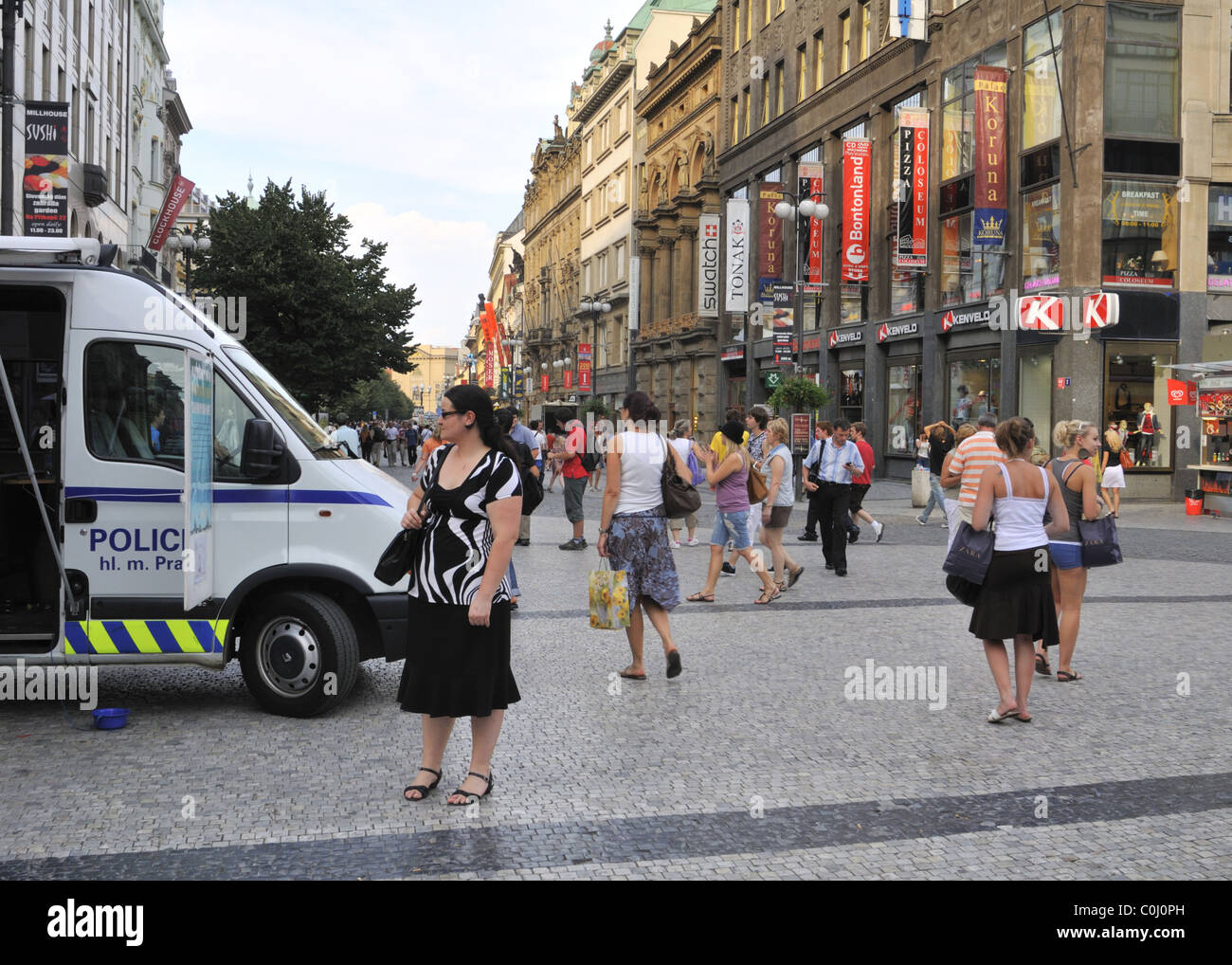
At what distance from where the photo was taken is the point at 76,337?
7016 mm

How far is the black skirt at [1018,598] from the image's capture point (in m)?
7.21

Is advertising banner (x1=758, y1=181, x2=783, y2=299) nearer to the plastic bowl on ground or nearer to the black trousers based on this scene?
the black trousers

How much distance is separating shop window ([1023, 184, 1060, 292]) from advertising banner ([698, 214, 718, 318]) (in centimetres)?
1964

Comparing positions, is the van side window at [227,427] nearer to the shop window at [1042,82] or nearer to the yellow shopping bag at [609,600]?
the yellow shopping bag at [609,600]

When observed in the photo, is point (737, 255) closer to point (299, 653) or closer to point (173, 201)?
point (173, 201)

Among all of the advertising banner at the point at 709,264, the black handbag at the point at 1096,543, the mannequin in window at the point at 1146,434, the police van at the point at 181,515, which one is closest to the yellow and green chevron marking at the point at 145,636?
the police van at the point at 181,515

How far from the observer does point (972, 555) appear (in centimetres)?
736

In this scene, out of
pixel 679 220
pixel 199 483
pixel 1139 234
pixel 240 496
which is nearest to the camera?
pixel 199 483

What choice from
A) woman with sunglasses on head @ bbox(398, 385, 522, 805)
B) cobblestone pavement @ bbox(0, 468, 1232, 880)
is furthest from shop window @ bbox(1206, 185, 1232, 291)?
woman with sunglasses on head @ bbox(398, 385, 522, 805)

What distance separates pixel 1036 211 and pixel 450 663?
25771mm

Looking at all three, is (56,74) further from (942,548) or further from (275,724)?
(275,724)

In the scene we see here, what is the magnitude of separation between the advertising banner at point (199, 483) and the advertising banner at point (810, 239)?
3028 cm

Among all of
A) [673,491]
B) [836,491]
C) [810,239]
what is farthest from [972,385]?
[673,491]

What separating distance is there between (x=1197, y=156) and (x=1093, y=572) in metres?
15.8
